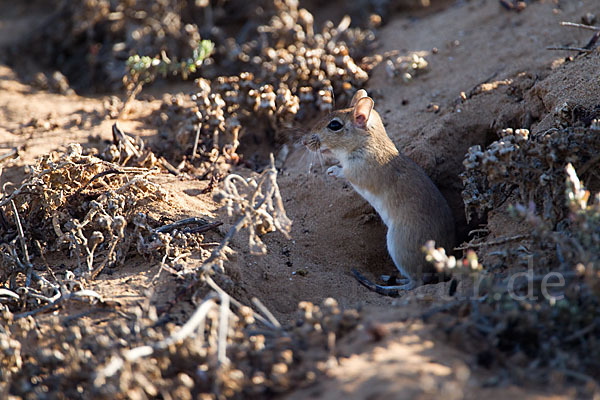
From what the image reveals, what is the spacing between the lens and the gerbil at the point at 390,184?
4.85m

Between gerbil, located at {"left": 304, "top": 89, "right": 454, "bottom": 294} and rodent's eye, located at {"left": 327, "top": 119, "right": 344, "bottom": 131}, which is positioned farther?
rodent's eye, located at {"left": 327, "top": 119, "right": 344, "bottom": 131}

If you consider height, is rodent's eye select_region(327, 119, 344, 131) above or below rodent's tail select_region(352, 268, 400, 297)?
above

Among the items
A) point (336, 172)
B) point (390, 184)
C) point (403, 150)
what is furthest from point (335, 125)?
point (390, 184)

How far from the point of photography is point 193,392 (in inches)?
115

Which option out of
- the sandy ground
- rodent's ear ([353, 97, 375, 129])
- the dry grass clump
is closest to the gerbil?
rodent's ear ([353, 97, 375, 129])

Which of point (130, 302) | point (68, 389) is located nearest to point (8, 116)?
point (130, 302)

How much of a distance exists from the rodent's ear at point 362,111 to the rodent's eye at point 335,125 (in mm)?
151

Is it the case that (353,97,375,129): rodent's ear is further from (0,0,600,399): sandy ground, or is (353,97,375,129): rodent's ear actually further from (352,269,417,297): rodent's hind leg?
(352,269,417,297): rodent's hind leg

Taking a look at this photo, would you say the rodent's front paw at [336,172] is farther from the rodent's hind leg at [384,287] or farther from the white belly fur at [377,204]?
the rodent's hind leg at [384,287]

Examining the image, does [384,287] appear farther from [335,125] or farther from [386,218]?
[335,125]

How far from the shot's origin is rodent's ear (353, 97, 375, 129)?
5297mm

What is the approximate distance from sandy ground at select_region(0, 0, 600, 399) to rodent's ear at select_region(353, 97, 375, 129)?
529 mm

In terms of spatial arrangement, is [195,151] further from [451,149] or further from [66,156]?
[451,149]

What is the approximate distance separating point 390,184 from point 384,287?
2.94 ft
